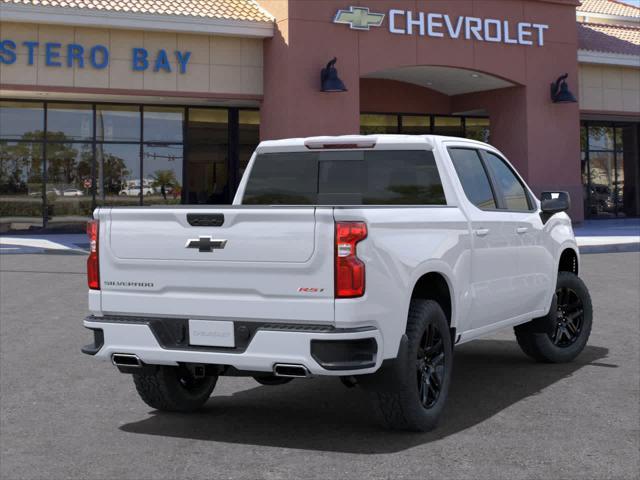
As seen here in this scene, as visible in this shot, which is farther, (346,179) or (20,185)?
(20,185)

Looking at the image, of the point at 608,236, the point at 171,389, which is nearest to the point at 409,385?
the point at 171,389

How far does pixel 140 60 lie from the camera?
26.0 m

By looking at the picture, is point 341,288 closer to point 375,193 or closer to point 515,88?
point 375,193

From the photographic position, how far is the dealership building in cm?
2564

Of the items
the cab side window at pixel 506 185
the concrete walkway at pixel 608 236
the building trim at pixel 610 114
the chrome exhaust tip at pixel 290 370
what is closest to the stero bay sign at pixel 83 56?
the concrete walkway at pixel 608 236

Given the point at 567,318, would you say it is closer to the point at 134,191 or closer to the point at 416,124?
the point at 134,191

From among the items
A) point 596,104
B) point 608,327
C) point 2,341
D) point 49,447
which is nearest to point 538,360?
point 608,327

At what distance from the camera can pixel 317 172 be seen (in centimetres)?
738

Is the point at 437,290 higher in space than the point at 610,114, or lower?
lower

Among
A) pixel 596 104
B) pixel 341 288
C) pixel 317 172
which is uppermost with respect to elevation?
pixel 596 104

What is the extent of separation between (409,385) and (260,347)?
0.96 meters

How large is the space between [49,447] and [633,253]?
1787 cm

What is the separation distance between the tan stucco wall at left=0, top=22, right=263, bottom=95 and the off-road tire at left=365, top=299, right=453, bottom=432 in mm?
21214

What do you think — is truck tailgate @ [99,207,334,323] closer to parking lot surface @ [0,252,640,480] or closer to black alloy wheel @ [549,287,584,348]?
parking lot surface @ [0,252,640,480]
